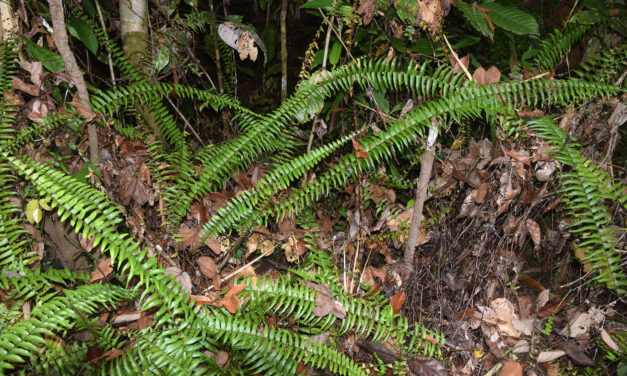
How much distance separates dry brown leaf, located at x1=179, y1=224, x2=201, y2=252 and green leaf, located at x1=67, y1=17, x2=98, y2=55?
4.01 ft

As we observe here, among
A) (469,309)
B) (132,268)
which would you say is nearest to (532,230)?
(469,309)

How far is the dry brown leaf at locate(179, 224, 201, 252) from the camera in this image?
2.36m

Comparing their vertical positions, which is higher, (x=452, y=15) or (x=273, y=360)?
(x=452, y=15)

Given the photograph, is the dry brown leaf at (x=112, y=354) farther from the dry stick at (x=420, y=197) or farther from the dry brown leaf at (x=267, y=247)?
the dry stick at (x=420, y=197)

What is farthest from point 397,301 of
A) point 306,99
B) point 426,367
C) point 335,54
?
point 335,54

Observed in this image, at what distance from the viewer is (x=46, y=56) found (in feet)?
7.44

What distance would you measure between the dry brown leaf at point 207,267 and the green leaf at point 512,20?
2028 millimetres

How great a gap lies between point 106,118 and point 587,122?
2.91 metres

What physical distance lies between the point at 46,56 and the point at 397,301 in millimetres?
2400

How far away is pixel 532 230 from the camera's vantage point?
234 cm

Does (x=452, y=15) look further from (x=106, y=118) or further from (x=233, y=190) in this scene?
(x=106, y=118)

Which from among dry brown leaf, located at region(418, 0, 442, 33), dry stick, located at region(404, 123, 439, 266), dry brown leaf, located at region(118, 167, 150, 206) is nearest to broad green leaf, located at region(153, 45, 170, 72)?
dry brown leaf, located at region(118, 167, 150, 206)

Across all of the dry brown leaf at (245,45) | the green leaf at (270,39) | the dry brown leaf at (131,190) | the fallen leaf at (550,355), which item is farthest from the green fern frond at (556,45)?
the dry brown leaf at (131,190)

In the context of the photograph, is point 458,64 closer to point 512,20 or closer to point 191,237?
point 512,20
